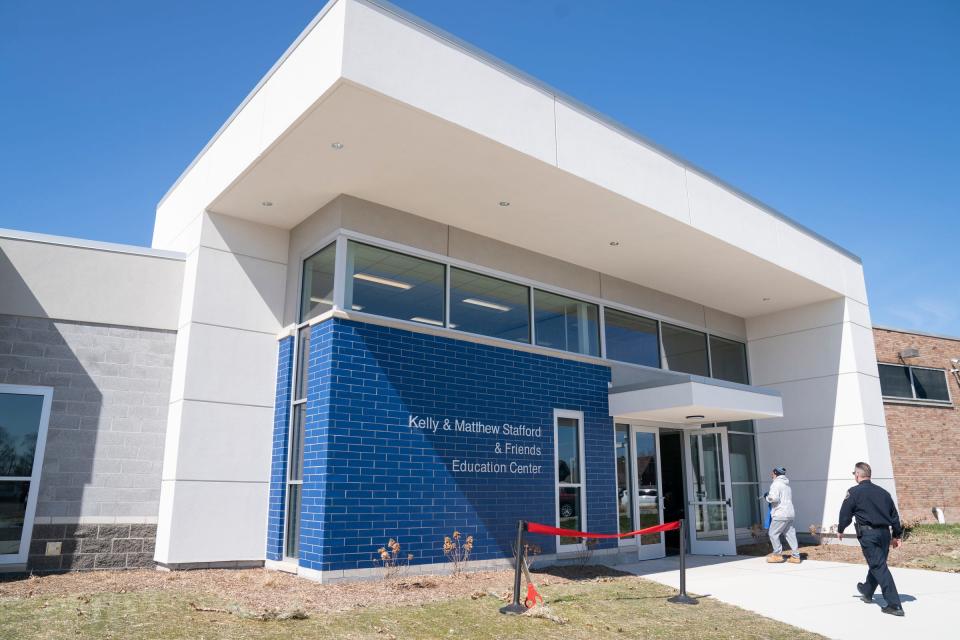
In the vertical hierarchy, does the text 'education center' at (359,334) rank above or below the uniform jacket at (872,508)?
above

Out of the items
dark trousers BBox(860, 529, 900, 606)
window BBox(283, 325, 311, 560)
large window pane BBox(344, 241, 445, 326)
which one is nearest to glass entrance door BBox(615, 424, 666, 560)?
large window pane BBox(344, 241, 445, 326)

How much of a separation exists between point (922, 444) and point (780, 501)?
909 cm

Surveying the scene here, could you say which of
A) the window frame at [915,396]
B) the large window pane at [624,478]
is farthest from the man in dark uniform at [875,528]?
the window frame at [915,396]

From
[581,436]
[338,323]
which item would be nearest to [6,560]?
[338,323]

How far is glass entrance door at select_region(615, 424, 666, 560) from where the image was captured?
13.3m

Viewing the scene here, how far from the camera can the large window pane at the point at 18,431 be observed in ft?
32.0

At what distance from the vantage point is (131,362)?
1084 centimetres

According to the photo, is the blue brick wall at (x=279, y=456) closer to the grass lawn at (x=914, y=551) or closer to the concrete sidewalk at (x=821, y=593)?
the concrete sidewalk at (x=821, y=593)

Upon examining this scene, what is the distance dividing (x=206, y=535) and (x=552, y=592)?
16.4ft

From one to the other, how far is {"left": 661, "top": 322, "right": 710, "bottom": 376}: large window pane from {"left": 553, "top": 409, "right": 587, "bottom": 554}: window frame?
3506 mm

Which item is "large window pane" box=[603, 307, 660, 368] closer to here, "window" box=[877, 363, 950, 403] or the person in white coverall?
the person in white coverall

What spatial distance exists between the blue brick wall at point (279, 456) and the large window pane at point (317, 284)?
1.97 feet

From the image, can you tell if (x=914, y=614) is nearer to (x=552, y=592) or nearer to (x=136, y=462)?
(x=552, y=592)

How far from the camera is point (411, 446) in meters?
10.3
